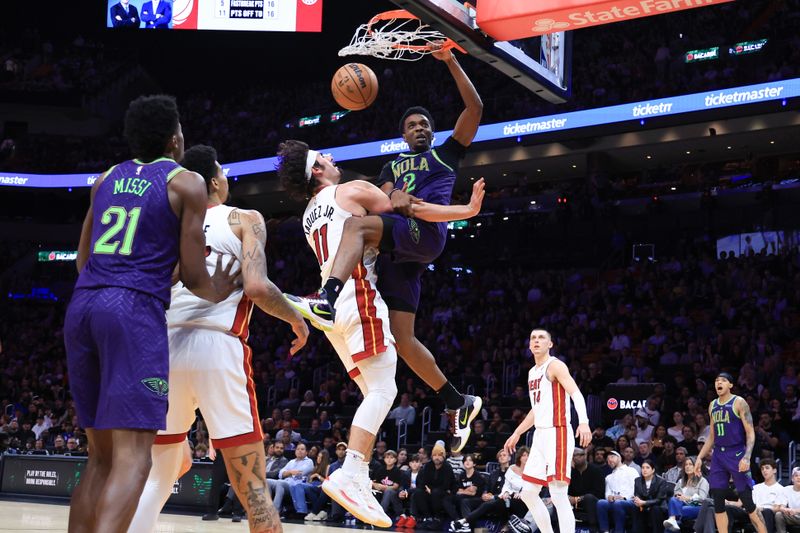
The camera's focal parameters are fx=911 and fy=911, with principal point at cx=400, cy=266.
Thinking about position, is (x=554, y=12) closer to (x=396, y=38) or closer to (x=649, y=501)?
(x=396, y=38)

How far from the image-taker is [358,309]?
5.50 meters

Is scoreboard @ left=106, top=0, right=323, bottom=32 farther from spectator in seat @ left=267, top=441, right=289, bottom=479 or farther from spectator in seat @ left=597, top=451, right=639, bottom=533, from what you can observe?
spectator in seat @ left=597, top=451, right=639, bottom=533

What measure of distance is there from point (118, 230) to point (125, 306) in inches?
12.9

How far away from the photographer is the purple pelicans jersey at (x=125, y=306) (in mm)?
3535

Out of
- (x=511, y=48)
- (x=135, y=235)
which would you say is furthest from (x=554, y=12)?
(x=135, y=235)

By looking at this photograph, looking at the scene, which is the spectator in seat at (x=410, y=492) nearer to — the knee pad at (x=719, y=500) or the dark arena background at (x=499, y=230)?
the dark arena background at (x=499, y=230)

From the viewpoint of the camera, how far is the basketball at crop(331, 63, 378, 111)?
7.24 metres

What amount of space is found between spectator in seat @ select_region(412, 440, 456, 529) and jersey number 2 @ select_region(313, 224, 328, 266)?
8.04 meters

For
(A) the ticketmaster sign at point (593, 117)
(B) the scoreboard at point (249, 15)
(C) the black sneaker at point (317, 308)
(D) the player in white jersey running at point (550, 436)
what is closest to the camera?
(C) the black sneaker at point (317, 308)

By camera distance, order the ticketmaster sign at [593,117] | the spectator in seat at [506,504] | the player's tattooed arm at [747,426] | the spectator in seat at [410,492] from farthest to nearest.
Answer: the ticketmaster sign at [593,117] → the spectator in seat at [410,492] → the spectator in seat at [506,504] → the player's tattooed arm at [747,426]

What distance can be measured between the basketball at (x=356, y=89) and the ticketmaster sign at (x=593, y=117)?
12.9 metres

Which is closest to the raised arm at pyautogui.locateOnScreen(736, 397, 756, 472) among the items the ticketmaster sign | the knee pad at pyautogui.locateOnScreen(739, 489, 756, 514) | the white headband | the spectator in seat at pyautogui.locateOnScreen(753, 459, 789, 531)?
the knee pad at pyautogui.locateOnScreen(739, 489, 756, 514)

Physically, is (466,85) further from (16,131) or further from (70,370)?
(16,131)

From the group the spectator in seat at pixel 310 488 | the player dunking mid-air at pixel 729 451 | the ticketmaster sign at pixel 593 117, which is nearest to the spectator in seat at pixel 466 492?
the spectator in seat at pixel 310 488
